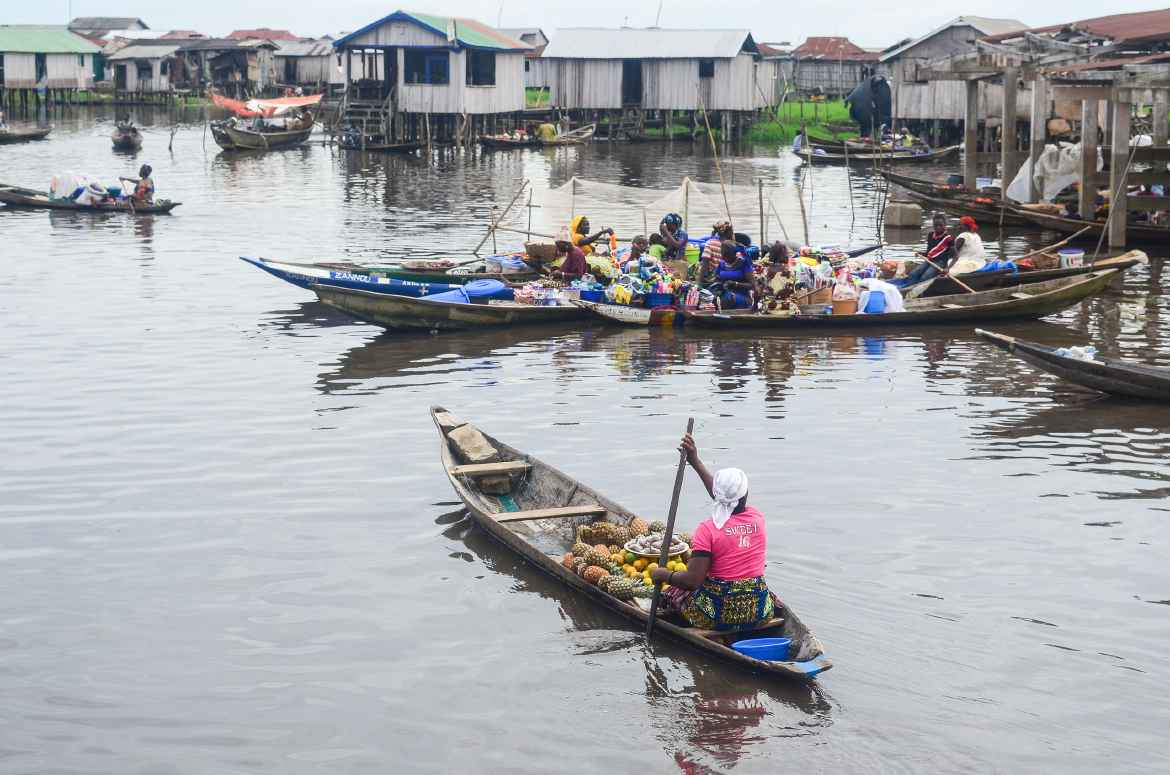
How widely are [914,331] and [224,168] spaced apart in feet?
96.5

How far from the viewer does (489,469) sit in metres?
9.69

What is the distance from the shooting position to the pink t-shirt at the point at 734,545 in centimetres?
702

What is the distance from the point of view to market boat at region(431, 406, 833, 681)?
6.90 m

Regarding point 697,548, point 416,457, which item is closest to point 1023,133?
point 416,457

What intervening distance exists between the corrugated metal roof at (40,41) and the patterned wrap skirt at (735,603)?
218ft

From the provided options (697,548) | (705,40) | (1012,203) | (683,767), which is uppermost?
(705,40)

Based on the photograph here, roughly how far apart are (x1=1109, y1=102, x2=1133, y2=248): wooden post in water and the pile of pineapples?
14.7 m

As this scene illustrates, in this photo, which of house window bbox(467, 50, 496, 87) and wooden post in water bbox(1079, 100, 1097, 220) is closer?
wooden post in water bbox(1079, 100, 1097, 220)

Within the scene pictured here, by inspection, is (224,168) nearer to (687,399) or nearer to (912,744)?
(687,399)

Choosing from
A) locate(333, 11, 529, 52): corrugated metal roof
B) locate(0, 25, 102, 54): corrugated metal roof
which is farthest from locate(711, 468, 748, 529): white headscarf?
locate(0, 25, 102, 54): corrugated metal roof

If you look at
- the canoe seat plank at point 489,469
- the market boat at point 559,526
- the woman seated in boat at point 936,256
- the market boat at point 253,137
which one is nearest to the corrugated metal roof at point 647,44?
the market boat at point 253,137

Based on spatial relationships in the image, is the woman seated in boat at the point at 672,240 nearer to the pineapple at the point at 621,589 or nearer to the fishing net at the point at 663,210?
the fishing net at the point at 663,210

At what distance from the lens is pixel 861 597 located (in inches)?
321

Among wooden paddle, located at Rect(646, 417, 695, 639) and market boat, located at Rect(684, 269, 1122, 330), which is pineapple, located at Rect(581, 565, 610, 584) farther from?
market boat, located at Rect(684, 269, 1122, 330)
